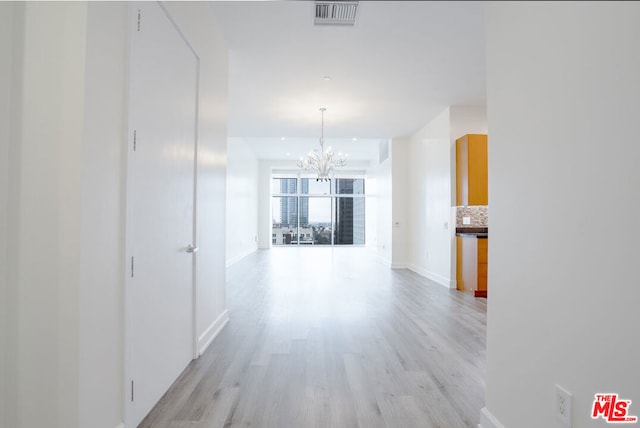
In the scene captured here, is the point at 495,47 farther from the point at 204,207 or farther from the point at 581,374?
the point at 204,207

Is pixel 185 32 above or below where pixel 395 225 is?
above

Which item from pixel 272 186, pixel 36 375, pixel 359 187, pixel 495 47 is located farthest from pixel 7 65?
pixel 359 187

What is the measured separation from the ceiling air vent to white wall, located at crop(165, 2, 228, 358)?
93 cm

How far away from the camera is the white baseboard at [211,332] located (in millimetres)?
2566

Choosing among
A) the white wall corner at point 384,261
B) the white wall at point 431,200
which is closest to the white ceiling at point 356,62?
the white wall at point 431,200

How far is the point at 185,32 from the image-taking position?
2268 millimetres

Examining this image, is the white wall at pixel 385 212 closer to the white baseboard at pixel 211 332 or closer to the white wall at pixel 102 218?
the white baseboard at pixel 211 332

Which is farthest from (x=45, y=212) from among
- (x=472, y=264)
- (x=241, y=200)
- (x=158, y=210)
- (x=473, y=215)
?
(x=241, y=200)

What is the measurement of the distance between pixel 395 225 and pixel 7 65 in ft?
22.3

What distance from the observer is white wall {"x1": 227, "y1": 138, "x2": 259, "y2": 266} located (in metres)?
7.53

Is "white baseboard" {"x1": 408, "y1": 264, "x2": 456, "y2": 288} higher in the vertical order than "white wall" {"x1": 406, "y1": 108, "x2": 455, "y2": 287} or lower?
lower

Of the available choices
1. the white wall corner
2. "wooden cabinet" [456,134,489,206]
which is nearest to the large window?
the white wall corner

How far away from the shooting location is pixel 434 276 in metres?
5.82

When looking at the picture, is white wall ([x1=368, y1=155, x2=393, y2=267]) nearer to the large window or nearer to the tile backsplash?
the tile backsplash
